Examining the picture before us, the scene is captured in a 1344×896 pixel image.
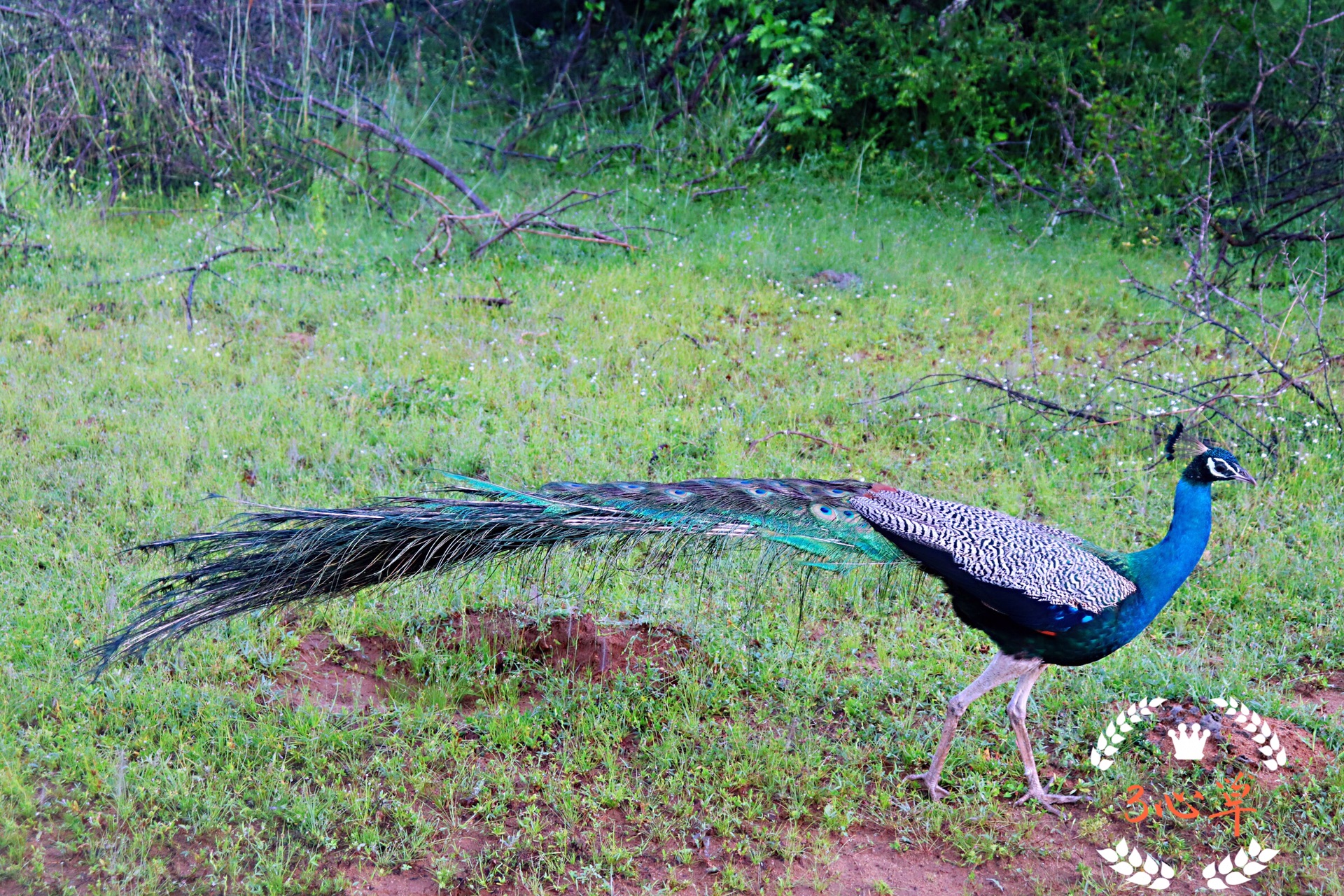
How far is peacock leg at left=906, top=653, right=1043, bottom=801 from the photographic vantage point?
337cm

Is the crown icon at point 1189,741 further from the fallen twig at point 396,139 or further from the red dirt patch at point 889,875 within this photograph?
the fallen twig at point 396,139

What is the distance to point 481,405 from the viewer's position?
5.98m

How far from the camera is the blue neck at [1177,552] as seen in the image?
329 centimetres

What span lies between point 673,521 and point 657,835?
3.17 feet

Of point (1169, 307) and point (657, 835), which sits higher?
point (1169, 307)

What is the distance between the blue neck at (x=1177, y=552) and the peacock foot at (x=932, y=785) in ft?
2.86

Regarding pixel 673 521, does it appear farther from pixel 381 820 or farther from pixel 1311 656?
pixel 1311 656

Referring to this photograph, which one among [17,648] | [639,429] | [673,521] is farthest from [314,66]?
[673,521]

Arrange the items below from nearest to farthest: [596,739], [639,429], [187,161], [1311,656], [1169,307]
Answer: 1. [596,739]
2. [1311,656]
3. [639,429]
4. [1169,307]
5. [187,161]

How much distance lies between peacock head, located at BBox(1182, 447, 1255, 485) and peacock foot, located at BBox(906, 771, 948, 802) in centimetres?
124

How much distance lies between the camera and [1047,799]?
11.4 ft

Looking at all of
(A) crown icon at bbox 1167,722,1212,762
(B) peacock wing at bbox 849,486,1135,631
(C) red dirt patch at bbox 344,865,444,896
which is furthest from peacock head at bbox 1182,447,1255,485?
(C) red dirt patch at bbox 344,865,444,896

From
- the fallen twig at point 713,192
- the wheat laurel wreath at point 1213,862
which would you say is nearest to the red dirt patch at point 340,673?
the wheat laurel wreath at point 1213,862

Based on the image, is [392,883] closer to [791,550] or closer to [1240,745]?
[791,550]
